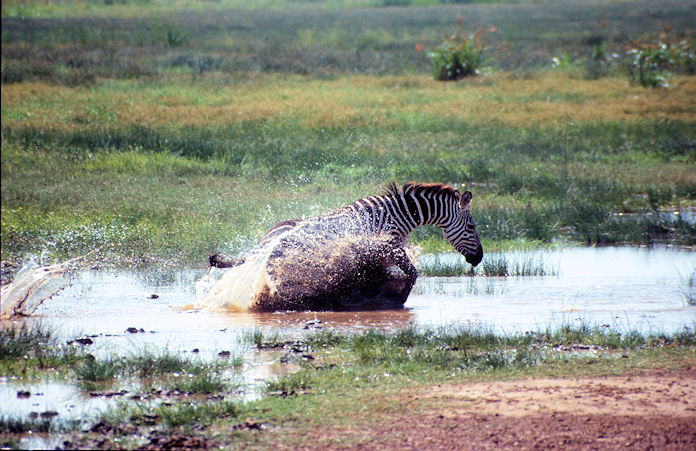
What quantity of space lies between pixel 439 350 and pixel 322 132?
13.0 metres

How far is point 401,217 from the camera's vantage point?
9859 mm

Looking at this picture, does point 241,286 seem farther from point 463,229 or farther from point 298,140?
point 298,140

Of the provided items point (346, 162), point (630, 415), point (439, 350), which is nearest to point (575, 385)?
point (630, 415)

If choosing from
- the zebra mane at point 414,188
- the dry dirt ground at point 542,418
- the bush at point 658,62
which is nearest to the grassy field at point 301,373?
the dry dirt ground at point 542,418

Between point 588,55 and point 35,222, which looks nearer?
point 35,222

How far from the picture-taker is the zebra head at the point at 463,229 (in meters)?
10.1

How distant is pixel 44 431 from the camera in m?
5.43

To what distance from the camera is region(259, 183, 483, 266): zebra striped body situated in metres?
9.59

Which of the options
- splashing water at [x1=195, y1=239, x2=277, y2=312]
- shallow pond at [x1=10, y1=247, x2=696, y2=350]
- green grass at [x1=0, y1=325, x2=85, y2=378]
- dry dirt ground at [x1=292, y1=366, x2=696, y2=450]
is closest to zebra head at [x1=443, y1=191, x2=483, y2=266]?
shallow pond at [x1=10, y1=247, x2=696, y2=350]

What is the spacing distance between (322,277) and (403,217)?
115 centimetres

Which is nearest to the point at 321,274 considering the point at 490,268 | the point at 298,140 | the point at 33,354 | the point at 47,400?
the point at 490,268

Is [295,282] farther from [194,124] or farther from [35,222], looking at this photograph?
[194,124]

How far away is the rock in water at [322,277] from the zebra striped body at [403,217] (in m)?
0.16

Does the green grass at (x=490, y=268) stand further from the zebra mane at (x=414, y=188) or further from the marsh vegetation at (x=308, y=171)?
the zebra mane at (x=414, y=188)
